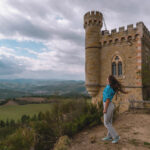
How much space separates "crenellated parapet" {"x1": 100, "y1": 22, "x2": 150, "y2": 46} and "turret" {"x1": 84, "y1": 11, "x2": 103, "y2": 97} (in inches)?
29.0

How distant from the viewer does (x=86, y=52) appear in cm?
1300

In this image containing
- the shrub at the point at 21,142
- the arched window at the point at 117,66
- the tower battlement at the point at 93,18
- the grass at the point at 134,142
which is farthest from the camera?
the tower battlement at the point at 93,18

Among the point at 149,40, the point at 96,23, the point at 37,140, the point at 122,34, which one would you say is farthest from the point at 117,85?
the point at 149,40

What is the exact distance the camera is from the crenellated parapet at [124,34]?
418 inches

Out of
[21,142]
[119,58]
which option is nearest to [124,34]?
[119,58]

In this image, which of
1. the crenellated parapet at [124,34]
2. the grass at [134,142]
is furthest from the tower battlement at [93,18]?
the grass at [134,142]

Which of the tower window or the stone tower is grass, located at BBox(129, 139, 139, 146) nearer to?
the stone tower

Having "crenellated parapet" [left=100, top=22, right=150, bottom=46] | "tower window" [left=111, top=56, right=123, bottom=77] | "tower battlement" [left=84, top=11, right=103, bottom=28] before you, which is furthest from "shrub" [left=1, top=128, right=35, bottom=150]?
"tower battlement" [left=84, top=11, right=103, bottom=28]

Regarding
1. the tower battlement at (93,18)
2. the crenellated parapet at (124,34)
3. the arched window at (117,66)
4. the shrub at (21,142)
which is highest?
the tower battlement at (93,18)

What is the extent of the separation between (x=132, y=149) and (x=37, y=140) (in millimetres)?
3587

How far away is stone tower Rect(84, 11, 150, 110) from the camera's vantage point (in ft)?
34.5

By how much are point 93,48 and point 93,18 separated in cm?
304

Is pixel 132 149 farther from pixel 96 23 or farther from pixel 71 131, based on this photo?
pixel 96 23

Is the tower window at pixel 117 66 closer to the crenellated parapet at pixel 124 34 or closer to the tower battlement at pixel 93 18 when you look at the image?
the crenellated parapet at pixel 124 34
